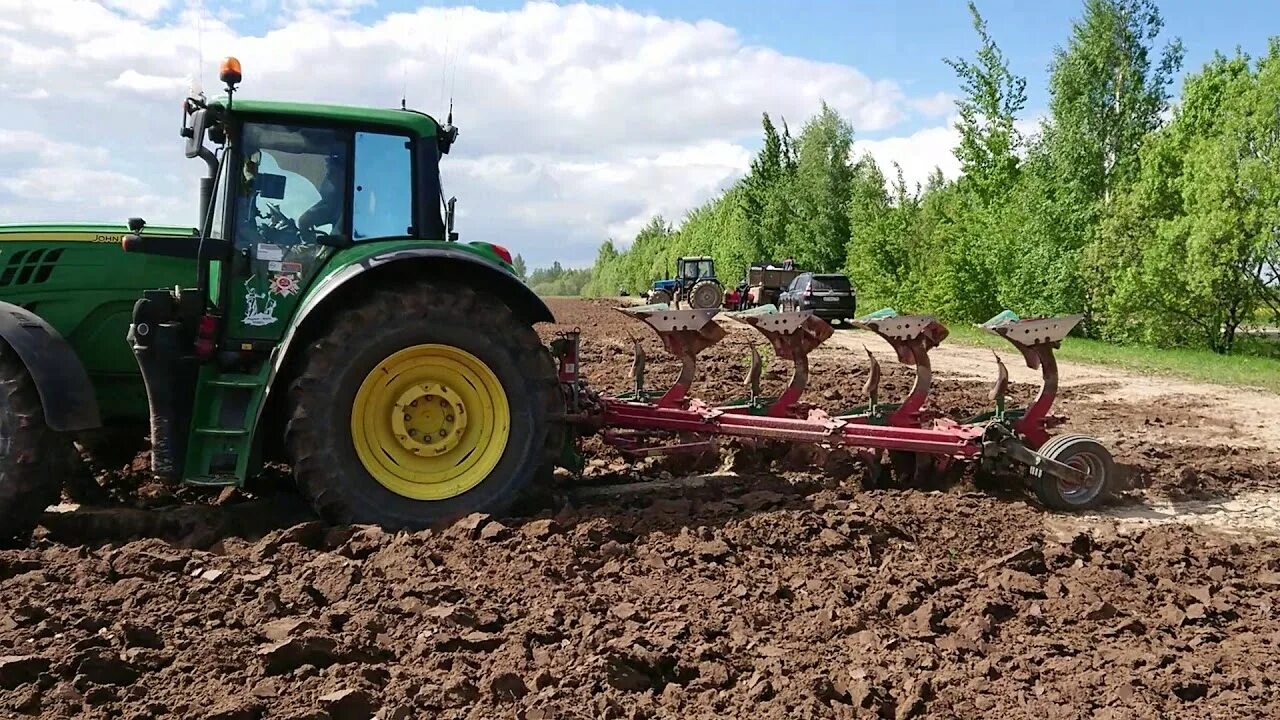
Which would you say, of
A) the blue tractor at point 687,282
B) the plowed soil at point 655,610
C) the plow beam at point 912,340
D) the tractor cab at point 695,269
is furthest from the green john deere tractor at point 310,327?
the tractor cab at point 695,269

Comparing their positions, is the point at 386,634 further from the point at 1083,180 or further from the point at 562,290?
the point at 562,290

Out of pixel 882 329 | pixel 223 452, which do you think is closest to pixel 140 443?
pixel 223 452

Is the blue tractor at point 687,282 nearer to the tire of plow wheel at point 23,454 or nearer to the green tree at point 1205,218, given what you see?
the green tree at point 1205,218

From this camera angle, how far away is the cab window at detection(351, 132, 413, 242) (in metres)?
5.67

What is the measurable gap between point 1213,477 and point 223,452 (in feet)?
22.5

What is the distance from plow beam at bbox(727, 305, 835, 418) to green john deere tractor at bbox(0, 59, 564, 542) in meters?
2.07

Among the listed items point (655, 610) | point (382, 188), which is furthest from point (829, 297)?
point (655, 610)

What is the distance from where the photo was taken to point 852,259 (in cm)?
3803

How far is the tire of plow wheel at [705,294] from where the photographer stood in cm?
3759

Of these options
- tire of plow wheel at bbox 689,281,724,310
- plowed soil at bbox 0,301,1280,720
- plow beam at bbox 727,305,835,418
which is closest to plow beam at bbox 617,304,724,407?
plow beam at bbox 727,305,835,418

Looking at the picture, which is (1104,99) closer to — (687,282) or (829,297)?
(829,297)

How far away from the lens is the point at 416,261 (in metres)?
5.47

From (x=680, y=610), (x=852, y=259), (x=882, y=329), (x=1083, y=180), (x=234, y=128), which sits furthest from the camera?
(x=852, y=259)

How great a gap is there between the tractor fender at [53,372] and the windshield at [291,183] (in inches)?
43.5
